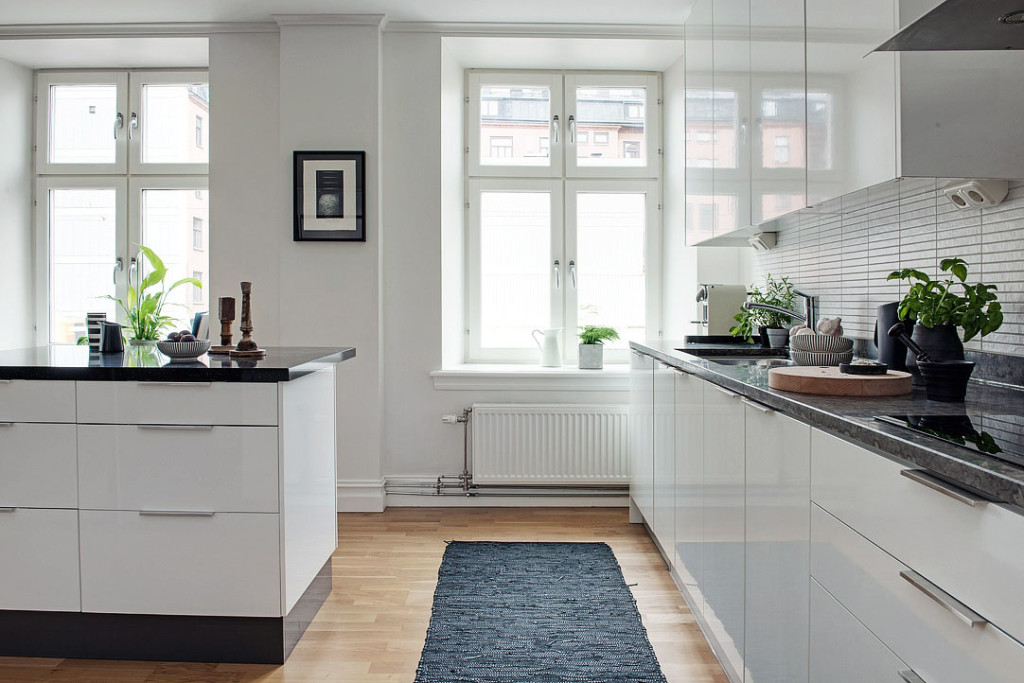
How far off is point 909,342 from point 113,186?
4350 mm

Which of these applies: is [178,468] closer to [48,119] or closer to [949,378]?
[949,378]

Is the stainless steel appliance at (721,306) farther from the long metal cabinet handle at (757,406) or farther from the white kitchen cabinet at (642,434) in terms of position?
the long metal cabinet handle at (757,406)

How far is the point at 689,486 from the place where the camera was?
7.92 ft

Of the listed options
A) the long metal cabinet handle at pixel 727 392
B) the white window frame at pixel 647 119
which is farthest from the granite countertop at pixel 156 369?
the white window frame at pixel 647 119

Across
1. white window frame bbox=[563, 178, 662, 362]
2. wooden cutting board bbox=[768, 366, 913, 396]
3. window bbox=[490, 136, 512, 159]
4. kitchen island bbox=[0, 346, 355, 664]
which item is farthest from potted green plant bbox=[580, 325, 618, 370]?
wooden cutting board bbox=[768, 366, 913, 396]

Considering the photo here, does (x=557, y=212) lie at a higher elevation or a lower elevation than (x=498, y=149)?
lower

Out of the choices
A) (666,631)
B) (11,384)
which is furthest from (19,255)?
(666,631)

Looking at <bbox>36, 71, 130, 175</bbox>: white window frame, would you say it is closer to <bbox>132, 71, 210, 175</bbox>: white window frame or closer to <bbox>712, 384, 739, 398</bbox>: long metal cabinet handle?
<bbox>132, 71, 210, 175</bbox>: white window frame

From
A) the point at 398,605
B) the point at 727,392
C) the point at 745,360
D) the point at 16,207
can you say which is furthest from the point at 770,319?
the point at 16,207

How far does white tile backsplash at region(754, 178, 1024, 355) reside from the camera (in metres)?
1.69

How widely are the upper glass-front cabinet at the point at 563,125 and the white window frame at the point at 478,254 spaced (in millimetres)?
65

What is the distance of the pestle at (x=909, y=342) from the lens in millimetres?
1515

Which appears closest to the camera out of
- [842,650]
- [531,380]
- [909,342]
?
[842,650]

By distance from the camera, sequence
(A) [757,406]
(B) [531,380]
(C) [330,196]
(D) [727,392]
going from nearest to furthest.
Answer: (A) [757,406]
(D) [727,392]
(C) [330,196]
(B) [531,380]
